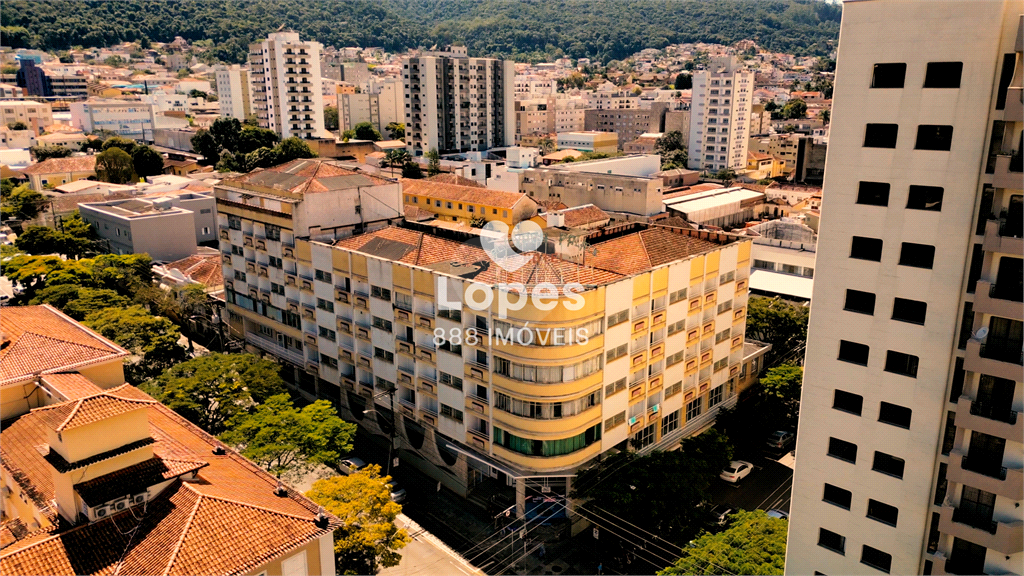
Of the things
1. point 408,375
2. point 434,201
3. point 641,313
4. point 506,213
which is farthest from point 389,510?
point 434,201

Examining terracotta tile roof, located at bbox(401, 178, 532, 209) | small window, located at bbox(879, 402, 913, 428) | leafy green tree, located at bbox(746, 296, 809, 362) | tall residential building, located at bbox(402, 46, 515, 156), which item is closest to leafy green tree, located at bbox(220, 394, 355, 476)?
small window, located at bbox(879, 402, 913, 428)

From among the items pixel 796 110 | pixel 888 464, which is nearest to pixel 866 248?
pixel 888 464

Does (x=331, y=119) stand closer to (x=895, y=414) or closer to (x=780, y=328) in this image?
(x=780, y=328)

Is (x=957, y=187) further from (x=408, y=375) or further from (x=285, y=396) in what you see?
(x=285, y=396)

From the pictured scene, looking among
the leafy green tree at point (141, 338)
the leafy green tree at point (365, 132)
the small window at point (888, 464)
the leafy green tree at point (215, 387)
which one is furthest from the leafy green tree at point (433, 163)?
the small window at point (888, 464)

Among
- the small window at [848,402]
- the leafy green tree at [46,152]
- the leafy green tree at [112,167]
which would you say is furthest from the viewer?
the leafy green tree at [46,152]

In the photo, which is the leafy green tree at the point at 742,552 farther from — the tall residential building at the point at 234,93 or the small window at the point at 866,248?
the tall residential building at the point at 234,93
